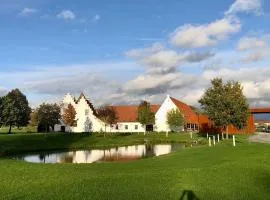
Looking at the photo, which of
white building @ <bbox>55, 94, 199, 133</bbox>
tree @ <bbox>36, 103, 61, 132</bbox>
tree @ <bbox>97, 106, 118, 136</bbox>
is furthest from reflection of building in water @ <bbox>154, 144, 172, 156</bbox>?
tree @ <bbox>36, 103, 61, 132</bbox>

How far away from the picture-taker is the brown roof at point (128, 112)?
383 ft

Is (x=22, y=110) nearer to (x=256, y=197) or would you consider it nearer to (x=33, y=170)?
(x=33, y=170)

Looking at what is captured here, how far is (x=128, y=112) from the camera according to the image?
119688mm

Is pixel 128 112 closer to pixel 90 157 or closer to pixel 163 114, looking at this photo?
pixel 163 114

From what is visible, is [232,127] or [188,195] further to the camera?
[232,127]

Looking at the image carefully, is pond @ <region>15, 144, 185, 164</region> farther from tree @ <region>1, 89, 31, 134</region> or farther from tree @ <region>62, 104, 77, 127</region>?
tree @ <region>1, 89, 31, 134</region>

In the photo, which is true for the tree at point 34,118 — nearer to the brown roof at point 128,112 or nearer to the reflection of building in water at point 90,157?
the brown roof at point 128,112

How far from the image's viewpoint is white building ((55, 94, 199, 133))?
110750mm

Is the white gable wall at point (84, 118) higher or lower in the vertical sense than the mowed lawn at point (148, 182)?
higher

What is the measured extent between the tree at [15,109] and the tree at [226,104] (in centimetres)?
5879

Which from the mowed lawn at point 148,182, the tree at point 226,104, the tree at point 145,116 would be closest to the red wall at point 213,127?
the tree at point 145,116

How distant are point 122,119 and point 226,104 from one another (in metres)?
55.9

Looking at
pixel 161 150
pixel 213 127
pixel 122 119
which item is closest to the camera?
pixel 161 150

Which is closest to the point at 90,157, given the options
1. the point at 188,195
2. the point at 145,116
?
the point at 188,195
